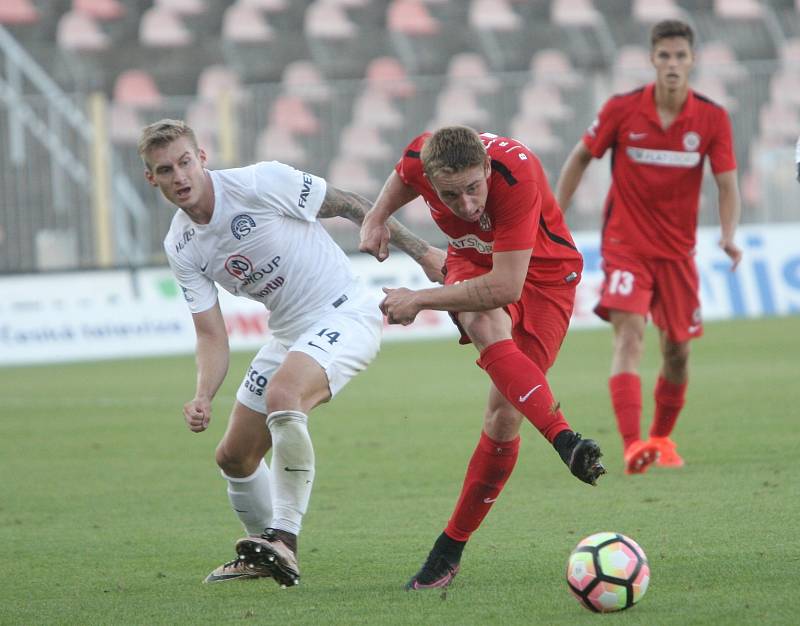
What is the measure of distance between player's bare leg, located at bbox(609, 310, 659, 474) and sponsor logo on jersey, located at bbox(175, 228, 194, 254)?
304 cm

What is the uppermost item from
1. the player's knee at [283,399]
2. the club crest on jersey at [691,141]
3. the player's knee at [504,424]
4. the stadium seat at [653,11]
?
the stadium seat at [653,11]

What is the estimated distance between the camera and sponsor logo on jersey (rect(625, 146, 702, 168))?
806cm

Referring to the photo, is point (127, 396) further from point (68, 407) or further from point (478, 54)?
point (478, 54)

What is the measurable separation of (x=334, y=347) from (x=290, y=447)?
47 centimetres

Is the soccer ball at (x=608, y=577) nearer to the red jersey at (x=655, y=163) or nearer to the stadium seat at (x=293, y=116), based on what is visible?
the red jersey at (x=655, y=163)

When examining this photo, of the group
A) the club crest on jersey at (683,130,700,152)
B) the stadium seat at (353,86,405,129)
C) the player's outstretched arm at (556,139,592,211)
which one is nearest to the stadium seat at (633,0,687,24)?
the stadium seat at (353,86,405,129)

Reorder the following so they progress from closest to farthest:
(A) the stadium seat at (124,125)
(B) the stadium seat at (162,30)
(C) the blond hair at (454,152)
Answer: (C) the blond hair at (454,152)
(A) the stadium seat at (124,125)
(B) the stadium seat at (162,30)

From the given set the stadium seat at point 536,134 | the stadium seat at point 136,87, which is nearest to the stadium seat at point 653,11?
the stadium seat at point 536,134

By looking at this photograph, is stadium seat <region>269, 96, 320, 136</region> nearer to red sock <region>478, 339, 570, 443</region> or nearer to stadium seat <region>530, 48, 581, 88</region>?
stadium seat <region>530, 48, 581, 88</region>

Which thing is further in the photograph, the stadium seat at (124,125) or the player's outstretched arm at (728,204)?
the stadium seat at (124,125)

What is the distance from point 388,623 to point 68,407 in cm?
835

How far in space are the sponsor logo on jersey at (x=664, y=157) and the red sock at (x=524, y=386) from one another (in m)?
3.34

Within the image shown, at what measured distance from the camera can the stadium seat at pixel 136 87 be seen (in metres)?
22.2

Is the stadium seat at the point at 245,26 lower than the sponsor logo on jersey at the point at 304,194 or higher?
higher
